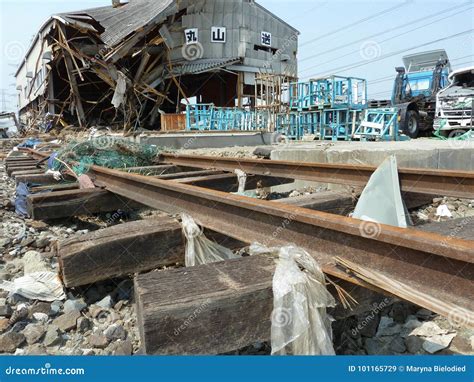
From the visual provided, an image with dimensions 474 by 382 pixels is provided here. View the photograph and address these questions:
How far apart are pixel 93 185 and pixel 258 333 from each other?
3.69 meters

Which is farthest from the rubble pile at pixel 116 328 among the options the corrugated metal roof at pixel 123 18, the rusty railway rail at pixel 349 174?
the corrugated metal roof at pixel 123 18

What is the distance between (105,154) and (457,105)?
533 inches

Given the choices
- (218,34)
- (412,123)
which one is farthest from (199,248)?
(218,34)

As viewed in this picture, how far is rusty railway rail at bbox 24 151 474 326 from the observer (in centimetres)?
147

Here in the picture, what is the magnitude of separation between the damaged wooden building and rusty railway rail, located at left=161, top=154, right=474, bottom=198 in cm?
1373

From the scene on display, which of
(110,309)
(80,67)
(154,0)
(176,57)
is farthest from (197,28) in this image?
(110,309)

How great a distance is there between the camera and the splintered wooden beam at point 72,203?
3.95 meters

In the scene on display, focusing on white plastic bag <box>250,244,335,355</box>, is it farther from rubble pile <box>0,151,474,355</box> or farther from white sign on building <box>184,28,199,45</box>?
white sign on building <box>184,28,199,45</box>

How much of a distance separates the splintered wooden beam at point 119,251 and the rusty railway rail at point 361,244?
0.32 m

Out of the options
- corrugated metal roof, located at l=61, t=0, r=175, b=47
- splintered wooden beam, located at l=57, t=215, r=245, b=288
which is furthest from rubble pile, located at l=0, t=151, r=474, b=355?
corrugated metal roof, located at l=61, t=0, r=175, b=47

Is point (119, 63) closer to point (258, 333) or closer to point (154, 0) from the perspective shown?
point (154, 0)

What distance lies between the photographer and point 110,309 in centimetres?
255

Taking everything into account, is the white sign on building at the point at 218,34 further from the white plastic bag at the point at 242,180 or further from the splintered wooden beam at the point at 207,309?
the splintered wooden beam at the point at 207,309

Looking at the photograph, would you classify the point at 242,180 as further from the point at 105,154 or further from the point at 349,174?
the point at 105,154
